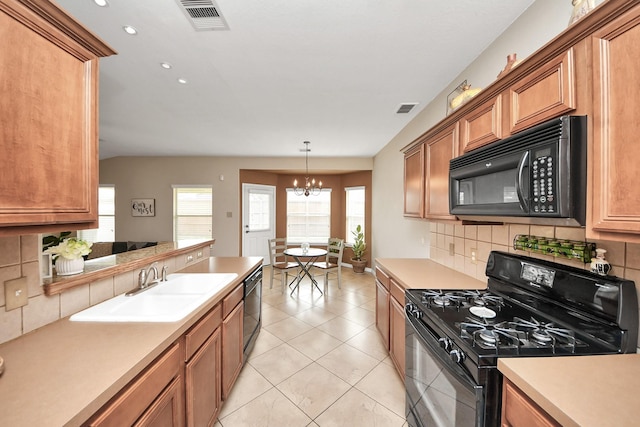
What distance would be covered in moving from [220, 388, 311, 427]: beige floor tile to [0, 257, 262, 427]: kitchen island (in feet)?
3.09

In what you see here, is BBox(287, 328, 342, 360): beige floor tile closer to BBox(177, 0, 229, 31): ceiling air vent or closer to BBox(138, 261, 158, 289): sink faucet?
BBox(138, 261, 158, 289): sink faucet

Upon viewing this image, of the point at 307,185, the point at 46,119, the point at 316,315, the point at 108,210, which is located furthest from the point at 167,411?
the point at 108,210

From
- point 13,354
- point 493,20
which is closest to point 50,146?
point 13,354

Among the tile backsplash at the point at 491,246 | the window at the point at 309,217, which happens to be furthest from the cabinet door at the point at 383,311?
the window at the point at 309,217

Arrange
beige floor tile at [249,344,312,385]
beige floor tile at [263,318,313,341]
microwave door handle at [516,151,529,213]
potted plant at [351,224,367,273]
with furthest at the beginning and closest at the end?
potted plant at [351,224,367,273]
beige floor tile at [263,318,313,341]
beige floor tile at [249,344,312,385]
microwave door handle at [516,151,529,213]

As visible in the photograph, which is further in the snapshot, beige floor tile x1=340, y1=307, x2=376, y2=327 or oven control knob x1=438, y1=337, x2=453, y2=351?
beige floor tile x1=340, y1=307, x2=376, y2=327

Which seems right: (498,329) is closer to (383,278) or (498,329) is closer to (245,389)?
(383,278)

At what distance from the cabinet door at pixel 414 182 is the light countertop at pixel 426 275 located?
50 centimetres

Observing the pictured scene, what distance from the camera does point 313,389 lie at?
2016mm

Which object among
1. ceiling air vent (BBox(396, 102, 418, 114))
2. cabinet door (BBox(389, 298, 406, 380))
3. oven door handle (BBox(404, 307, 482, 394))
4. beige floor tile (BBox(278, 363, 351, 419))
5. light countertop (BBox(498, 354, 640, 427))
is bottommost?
beige floor tile (BBox(278, 363, 351, 419))

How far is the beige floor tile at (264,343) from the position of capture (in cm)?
253

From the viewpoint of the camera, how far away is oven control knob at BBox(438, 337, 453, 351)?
3.62ft

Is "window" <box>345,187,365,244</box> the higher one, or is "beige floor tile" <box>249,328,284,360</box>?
"window" <box>345,187,365,244</box>

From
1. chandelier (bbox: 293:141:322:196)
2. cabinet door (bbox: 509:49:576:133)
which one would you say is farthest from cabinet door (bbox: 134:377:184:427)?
chandelier (bbox: 293:141:322:196)
